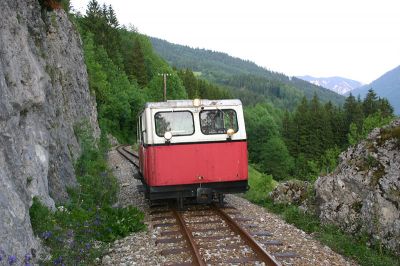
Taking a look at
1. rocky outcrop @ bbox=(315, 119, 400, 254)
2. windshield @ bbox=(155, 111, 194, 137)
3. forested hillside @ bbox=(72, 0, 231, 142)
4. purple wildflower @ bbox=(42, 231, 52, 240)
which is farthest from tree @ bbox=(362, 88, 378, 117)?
purple wildflower @ bbox=(42, 231, 52, 240)

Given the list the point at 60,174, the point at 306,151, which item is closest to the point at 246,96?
the point at 306,151

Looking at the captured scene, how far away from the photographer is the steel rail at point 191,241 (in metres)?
6.92

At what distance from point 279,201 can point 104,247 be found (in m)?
5.53

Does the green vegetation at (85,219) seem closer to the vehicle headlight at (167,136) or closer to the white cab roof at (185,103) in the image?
the vehicle headlight at (167,136)

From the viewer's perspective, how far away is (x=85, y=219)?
315 inches

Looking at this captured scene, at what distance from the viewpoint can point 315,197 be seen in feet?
33.3

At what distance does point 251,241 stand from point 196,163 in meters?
3.29

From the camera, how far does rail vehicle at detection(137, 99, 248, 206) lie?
10.6 m

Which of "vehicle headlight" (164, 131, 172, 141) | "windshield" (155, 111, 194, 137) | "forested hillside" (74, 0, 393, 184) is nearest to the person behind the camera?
"vehicle headlight" (164, 131, 172, 141)

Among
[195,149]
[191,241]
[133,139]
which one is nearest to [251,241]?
[191,241]

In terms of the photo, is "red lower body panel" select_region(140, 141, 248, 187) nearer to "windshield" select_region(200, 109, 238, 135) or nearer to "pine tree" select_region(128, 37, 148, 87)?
"windshield" select_region(200, 109, 238, 135)

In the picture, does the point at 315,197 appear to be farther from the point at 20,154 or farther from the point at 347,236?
the point at 20,154

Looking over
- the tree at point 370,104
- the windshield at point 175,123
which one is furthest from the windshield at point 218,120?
the tree at point 370,104

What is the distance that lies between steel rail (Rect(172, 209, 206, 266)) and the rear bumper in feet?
1.74
